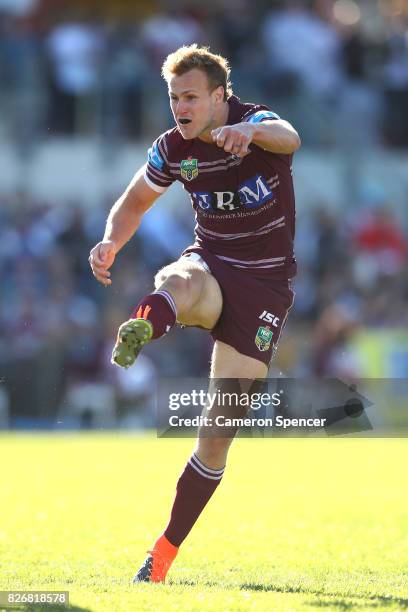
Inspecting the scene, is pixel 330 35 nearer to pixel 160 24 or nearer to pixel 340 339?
pixel 160 24

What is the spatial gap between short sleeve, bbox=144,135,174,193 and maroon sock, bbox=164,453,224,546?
5.19ft

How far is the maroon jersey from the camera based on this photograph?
7.58m

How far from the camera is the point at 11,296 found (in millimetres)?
18266

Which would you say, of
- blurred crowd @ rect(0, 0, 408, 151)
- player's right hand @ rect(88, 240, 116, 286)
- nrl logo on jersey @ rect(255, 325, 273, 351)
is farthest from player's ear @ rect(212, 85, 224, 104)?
blurred crowd @ rect(0, 0, 408, 151)

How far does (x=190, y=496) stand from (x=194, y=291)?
1129 millimetres

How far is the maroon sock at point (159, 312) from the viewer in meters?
6.84

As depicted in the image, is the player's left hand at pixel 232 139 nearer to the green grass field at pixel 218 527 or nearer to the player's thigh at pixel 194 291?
the player's thigh at pixel 194 291

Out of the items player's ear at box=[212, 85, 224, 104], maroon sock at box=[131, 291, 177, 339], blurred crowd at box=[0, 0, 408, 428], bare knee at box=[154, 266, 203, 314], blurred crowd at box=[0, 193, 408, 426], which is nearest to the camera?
maroon sock at box=[131, 291, 177, 339]

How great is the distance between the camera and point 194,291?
742 centimetres

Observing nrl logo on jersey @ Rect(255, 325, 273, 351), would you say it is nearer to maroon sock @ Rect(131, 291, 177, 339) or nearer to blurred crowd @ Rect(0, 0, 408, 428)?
maroon sock @ Rect(131, 291, 177, 339)

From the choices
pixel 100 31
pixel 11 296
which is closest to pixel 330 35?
pixel 100 31

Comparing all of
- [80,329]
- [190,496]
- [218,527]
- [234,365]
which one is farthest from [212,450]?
[80,329]

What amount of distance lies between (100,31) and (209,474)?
14162 mm

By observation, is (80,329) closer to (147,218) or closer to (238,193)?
(147,218)
